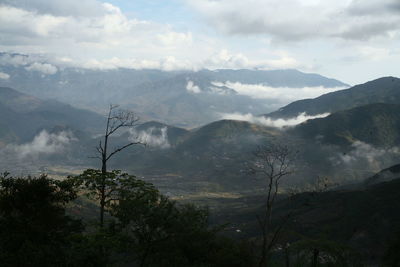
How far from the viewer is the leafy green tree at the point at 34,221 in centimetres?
3017

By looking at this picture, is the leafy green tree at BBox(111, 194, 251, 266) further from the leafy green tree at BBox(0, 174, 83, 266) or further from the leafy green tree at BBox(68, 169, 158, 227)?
the leafy green tree at BBox(0, 174, 83, 266)

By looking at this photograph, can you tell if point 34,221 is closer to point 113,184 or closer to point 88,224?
point 88,224

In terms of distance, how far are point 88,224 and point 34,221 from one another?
515cm

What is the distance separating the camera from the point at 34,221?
1377 inches

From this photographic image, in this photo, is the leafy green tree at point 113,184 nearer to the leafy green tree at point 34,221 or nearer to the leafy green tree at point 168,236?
the leafy green tree at point 168,236

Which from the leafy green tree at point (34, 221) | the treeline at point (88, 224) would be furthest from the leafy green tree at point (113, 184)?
the leafy green tree at point (34, 221)

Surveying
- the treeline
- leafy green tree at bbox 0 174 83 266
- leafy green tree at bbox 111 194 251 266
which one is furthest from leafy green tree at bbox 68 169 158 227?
leafy green tree at bbox 0 174 83 266

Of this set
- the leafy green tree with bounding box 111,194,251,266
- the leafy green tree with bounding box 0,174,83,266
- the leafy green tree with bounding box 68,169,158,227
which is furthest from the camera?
the leafy green tree with bounding box 111,194,251,266

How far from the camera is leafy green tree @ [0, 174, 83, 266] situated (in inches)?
1188

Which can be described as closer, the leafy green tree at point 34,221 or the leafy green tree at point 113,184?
the leafy green tree at point 34,221

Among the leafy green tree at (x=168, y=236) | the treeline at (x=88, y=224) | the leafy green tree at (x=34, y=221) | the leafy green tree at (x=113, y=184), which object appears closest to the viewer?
the leafy green tree at (x=34, y=221)

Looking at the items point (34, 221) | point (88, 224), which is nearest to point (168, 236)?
point (88, 224)

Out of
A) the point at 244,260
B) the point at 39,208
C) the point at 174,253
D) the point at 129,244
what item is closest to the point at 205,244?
the point at 244,260

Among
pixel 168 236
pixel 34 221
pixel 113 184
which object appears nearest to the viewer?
pixel 113 184
